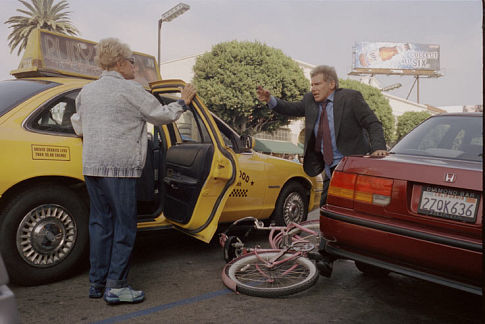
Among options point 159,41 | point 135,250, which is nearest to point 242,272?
point 135,250

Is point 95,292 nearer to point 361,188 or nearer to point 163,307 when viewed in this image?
point 163,307

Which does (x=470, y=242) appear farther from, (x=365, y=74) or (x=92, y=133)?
(x=365, y=74)

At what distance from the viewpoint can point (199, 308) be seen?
3.04 meters

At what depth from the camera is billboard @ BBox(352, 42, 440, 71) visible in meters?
56.3

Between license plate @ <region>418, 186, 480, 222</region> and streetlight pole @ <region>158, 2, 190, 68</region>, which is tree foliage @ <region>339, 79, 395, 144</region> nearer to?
streetlight pole @ <region>158, 2, 190, 68</region>

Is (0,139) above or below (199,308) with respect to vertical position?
above

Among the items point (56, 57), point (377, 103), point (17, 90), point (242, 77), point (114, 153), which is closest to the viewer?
point (114, 153)

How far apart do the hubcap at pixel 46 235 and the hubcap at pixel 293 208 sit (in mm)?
2870

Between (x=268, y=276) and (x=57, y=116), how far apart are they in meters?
2.28

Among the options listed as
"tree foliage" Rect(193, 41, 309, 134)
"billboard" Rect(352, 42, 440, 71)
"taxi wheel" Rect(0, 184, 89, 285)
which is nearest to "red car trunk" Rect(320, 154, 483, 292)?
"taxi wheel" Rect(0, 184, 89, 285)

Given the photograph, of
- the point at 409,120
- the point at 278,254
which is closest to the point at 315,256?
the point at 278,254

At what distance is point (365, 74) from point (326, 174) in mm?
56897

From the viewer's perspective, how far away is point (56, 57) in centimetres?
433

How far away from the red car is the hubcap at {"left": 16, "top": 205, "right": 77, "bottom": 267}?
2.09 m
